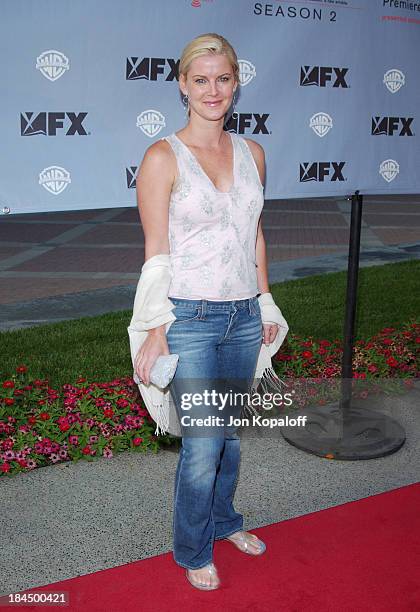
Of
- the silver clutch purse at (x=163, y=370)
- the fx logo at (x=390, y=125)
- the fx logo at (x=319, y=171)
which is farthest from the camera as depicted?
the fx logo at (x=390, y=125)

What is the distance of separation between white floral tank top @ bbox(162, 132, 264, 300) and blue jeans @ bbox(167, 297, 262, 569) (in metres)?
0.07

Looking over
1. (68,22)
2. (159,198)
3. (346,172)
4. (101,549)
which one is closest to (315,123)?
(346,172)

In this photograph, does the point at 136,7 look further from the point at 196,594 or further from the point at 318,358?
the point at 318,358

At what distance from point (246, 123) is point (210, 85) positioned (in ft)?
5.22

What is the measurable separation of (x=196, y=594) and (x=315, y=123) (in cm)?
297

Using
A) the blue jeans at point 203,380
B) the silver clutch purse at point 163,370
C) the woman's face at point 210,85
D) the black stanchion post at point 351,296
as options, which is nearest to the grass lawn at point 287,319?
the black stanchion post at point 351,296

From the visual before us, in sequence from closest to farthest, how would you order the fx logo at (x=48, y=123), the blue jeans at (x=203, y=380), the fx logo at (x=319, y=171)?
the blue jeans at (x=203, y=380) → the fx logo at (x=48, y=123) → the fx logo at (x=319, y=171)

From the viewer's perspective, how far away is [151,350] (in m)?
3.61

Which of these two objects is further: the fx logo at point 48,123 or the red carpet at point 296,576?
the fx logo at point 48,123

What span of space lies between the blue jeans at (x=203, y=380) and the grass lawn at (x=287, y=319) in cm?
309

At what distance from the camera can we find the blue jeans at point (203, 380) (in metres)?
3.65

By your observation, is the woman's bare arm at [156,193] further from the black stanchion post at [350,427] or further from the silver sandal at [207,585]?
the black stanchion post at [350,427]

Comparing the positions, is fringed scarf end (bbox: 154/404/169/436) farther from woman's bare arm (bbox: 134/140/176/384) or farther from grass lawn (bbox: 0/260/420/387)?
grass lawn (bbox: 0/260/420/387)

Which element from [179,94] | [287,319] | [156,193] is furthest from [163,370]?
[287,319]
